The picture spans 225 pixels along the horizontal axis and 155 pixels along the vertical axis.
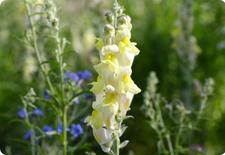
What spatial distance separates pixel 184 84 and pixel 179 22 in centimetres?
71

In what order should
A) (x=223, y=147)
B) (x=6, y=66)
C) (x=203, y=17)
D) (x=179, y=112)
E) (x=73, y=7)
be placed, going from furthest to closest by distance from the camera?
(x=73, y=7) < (x=203, y=17) < (x=6, y=66) < (x=223, y=147) < (x=179, y=112)

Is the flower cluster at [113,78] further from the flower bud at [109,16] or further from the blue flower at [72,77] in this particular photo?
the blue flower at [72,77]

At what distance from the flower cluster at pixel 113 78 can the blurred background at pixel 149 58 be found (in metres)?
2.60

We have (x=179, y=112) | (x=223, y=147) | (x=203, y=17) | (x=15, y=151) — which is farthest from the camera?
(x=203, y=17)

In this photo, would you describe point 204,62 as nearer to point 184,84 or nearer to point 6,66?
point 184,84

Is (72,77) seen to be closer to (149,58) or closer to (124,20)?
(124,20)

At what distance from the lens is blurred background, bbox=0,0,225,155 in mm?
5961

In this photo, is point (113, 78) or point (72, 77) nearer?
point (113, 78)

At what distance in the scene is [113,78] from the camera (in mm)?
2924

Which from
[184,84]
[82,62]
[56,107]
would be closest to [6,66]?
[82,62]

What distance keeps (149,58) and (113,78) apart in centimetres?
394

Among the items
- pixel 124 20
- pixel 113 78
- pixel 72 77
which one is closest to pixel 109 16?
pixel 124 20

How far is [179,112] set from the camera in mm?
4117

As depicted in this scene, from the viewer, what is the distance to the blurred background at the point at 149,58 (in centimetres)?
596
